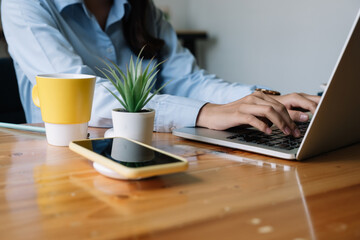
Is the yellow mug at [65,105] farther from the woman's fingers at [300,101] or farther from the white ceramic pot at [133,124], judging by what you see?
the woman's fingers at [300,101]

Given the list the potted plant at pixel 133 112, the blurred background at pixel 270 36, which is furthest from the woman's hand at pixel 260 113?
the blurred background at pixel 270 36

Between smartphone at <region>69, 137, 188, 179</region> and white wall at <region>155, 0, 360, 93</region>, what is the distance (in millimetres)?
2379

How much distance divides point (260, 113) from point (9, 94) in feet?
3.52

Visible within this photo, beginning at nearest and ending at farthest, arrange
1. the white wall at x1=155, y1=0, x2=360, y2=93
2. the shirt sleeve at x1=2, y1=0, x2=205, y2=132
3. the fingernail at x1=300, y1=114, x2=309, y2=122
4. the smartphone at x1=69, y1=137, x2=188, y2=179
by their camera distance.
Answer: the smartphone at x1=69, y1=137, x2=188, y2=179
the fingernail at x1=300, y1=114, x2=309, y2=122
the shirt sleeve at x1=2, y1=0, x2=205, y2=132
the white wall at x1=155, y1=0, x2=360, y2=93

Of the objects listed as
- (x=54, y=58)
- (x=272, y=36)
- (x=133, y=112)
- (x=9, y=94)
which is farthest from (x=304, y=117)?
(x=272, y=36)

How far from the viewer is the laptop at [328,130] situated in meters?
0.59

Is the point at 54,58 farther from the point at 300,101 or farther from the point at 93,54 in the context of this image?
the point at 300,101

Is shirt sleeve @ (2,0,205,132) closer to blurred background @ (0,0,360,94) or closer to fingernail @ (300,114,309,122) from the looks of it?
fingernail @ (300,114,309,122)

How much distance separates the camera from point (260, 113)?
0.78 metres

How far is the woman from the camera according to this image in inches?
33.4

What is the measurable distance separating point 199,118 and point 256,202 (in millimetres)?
421

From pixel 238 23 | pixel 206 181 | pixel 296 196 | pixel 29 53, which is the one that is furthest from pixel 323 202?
pixel 238 23

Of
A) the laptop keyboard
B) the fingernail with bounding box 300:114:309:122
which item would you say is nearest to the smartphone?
the laptop keyboard

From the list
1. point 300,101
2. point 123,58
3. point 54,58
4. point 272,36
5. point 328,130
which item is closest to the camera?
point 328,130
